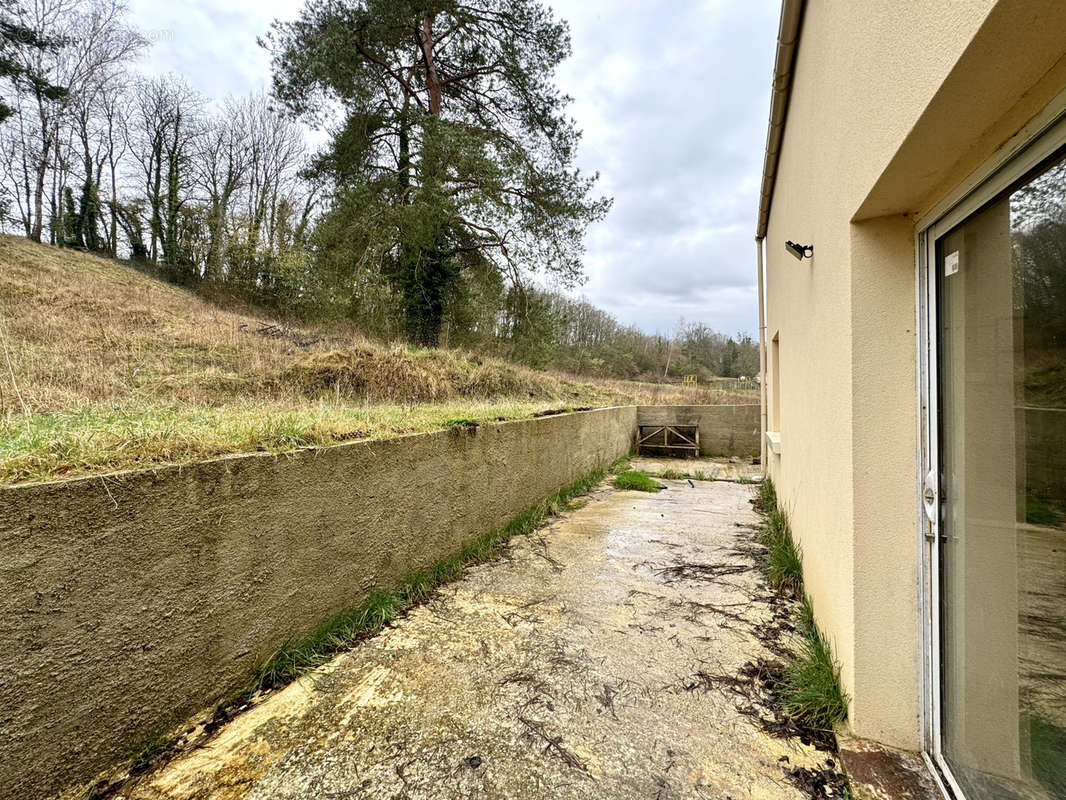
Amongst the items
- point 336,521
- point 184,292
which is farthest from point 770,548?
point 184,292

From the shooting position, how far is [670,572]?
320 centimetres

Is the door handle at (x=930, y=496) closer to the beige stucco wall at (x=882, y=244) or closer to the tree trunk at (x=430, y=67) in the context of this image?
the beige stucco wall at (x=882, y=244)

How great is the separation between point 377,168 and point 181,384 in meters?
6.44

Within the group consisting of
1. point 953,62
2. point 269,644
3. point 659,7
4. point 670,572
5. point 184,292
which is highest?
point 659,7

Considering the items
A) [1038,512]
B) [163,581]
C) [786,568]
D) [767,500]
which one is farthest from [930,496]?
[767,500]

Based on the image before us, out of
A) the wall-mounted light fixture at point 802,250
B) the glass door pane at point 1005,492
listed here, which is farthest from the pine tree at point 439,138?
the glass door pane at point 1005,492

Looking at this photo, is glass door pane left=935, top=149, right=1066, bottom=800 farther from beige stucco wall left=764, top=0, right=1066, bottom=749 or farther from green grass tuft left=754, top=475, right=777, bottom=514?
green grass tuft left=754, top=475, right=777, bottom=514

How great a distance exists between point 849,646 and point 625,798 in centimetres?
97

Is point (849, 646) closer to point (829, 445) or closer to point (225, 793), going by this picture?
point (829, 445)

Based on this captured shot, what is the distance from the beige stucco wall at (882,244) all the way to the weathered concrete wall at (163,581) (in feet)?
7.35

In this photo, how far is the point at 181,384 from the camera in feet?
14.5

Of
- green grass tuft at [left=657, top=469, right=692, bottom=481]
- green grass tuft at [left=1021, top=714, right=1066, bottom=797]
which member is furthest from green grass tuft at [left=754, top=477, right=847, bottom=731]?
green grass tuft at [left=657, top=469, right=692, bottom=481]

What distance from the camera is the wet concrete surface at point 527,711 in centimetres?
140

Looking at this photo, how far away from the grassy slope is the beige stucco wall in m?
2.32
